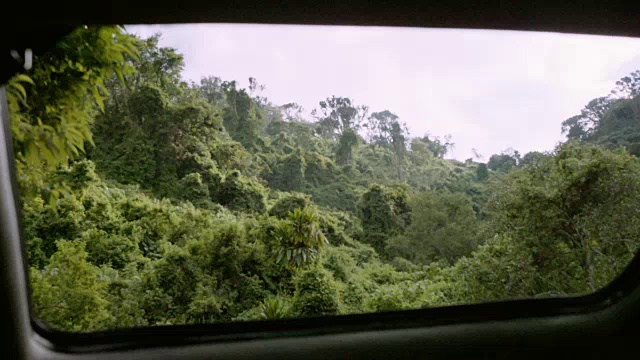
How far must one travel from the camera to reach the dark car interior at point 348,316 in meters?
1.17

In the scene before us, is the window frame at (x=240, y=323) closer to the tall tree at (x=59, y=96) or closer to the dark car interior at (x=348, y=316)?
the dark car interior at (x=348, y=316)

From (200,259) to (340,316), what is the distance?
82.9 inches

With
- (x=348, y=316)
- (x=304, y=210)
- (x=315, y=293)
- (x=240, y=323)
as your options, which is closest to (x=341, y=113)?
(x=304, y=210)

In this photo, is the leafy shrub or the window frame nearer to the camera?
the window frame

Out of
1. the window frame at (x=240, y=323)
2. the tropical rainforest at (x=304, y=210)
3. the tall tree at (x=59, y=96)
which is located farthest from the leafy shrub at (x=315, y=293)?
the tall tree at (x=59, y=96)

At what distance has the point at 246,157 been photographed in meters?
3.48

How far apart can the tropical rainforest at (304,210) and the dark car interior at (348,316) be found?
30.9 inches

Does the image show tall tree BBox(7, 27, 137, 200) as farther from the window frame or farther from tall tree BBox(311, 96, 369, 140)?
tall tree BBox(311, 96, 369, 140)

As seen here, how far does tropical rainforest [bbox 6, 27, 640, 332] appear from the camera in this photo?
8.82 ft

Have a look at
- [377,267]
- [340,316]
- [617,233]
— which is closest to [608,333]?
[340,316]

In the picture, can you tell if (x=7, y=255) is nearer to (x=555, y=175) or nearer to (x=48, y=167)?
(x=48, y=167)

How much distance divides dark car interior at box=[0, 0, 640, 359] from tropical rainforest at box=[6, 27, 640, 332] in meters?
0.79

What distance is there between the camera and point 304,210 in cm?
359

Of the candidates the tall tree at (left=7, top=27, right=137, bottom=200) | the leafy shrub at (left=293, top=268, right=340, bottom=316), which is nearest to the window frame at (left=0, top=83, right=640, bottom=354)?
the tall tree at (left=7, top=27, right=137, bottom=200)
